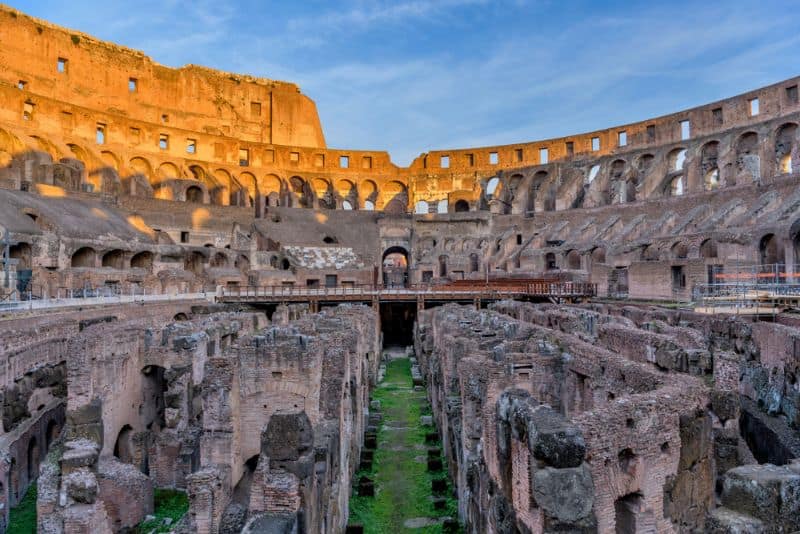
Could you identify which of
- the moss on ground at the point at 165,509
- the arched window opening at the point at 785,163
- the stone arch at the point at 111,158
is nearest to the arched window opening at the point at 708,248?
the arched window opening at the point at 785,163

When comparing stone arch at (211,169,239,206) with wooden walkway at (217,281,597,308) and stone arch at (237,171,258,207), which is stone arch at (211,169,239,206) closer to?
stone arch at (237,171,258,207)

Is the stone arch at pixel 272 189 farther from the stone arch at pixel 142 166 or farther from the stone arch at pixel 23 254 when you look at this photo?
the stone arch at pixel 23 254

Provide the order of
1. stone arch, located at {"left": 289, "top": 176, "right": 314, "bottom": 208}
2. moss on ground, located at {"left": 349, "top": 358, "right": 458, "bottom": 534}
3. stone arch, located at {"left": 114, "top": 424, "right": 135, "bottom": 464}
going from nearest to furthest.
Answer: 1. moss on ground, located at {"left": 349, "top": 358, "right": 458, "bottom": 534}
2. stone arch, located at {"left": 114, "top": 424, "right": 135, "bottom": 464}
3. stone arch, located at {"left": 289, "top": 176, "right": 314, "bottom": 208}

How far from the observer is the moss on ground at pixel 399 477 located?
A: 8.88m

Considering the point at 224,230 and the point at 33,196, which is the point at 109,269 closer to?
the point at 33,196

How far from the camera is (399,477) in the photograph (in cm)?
1057

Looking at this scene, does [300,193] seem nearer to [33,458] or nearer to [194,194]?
[194,194]

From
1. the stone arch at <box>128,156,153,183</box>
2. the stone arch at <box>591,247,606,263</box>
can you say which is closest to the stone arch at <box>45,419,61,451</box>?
the stone arch at <box>591,247,606,263</box>

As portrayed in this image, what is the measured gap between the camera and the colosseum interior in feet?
17.4

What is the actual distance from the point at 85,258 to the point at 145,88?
3575 centimetres

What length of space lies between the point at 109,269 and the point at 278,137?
41938mm

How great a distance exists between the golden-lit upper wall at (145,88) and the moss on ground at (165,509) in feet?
165

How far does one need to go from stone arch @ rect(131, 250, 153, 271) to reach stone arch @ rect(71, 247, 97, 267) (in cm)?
354

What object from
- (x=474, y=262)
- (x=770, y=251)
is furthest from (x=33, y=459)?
(x=474, y=262)
